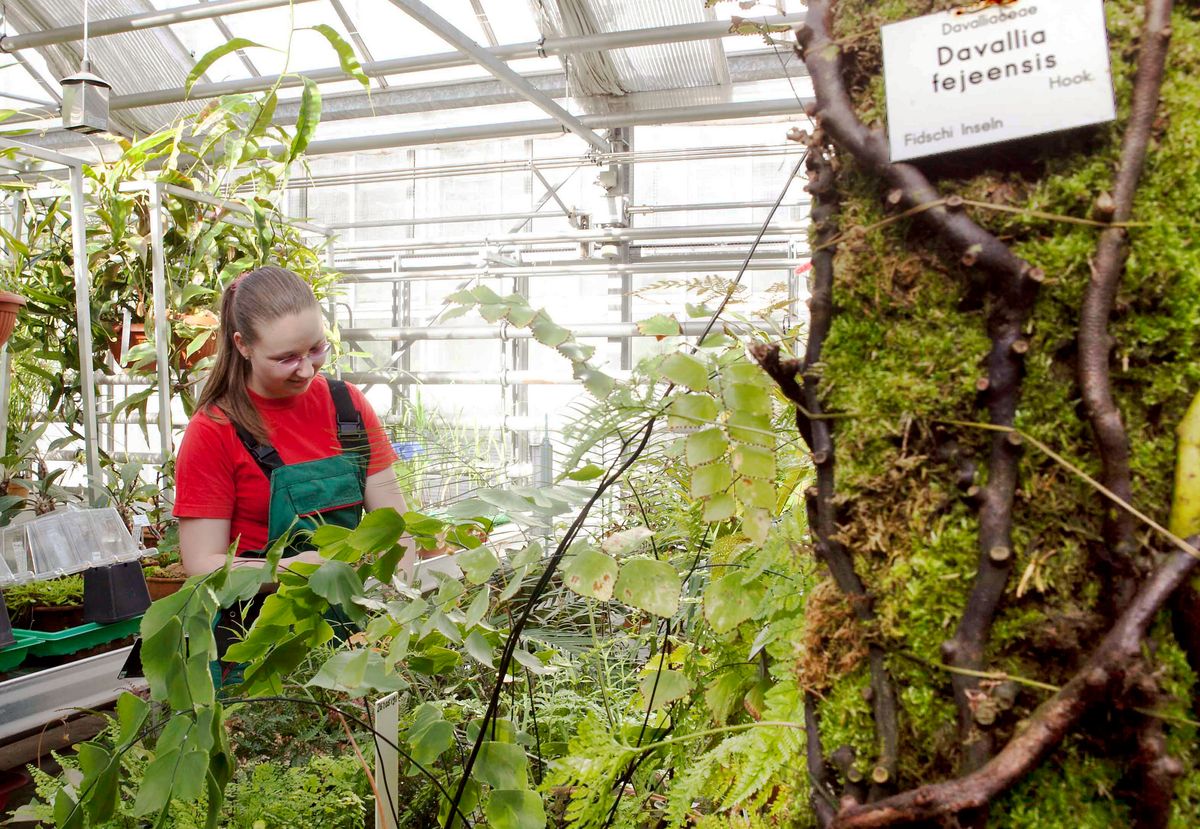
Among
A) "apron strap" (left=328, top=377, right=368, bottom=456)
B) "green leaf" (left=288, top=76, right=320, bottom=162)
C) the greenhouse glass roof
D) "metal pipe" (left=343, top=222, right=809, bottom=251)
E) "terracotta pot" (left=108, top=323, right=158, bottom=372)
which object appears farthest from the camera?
"metal pipe" (left=343, top=222, right=809, bottom=251)

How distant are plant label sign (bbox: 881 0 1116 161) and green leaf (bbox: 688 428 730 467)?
0.22 m

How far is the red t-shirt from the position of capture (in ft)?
5.34

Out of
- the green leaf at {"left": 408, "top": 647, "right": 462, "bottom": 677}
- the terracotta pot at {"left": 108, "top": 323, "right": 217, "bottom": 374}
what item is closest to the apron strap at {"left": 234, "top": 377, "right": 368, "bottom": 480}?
the green leaf at {"left": 408, "top": 647, "right": 462, "bottom": 677}

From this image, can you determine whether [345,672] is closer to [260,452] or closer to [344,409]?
[260,452]

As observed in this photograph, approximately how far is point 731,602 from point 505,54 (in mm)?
4285

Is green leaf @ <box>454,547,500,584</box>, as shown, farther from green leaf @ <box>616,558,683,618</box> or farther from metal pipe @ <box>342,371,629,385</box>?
metal pipe @ <box>342,371,629,385</box>

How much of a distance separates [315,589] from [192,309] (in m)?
3.00

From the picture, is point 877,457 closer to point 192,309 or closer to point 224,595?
point 224,595

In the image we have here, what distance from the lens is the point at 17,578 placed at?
2.26 meters

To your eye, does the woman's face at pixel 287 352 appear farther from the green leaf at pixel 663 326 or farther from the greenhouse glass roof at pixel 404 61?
the greenhouse glass roof at pixel 404 61

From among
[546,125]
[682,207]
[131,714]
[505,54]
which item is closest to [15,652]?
[131,714]

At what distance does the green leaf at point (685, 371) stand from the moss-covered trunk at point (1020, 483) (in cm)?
11

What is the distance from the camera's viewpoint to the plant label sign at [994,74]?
0.49 metres

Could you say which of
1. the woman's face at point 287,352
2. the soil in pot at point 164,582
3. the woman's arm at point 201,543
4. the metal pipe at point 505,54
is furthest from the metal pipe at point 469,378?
the woman's arm at point 201,543
